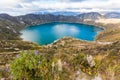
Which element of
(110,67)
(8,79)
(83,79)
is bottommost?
(8,79)

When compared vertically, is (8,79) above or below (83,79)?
below

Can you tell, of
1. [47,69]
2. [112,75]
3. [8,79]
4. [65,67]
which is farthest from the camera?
[8,79]

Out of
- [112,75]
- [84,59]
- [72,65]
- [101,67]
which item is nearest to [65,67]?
[72,65]

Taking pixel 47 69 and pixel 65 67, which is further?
pixel 65 67

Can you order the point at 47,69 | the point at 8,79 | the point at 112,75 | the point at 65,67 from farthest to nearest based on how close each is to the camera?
the point at 8,79
the point at 65,67
the point at 47,69
the point at 112,75

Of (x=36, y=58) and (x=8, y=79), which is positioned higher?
(x=36, y=58)

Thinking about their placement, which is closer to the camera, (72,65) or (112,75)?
(112,75)

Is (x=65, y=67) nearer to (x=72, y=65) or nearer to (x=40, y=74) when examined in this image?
(x=72, y=65)

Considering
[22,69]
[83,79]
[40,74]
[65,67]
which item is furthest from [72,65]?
[22,69]

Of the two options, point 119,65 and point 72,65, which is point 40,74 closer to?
point 72,65
